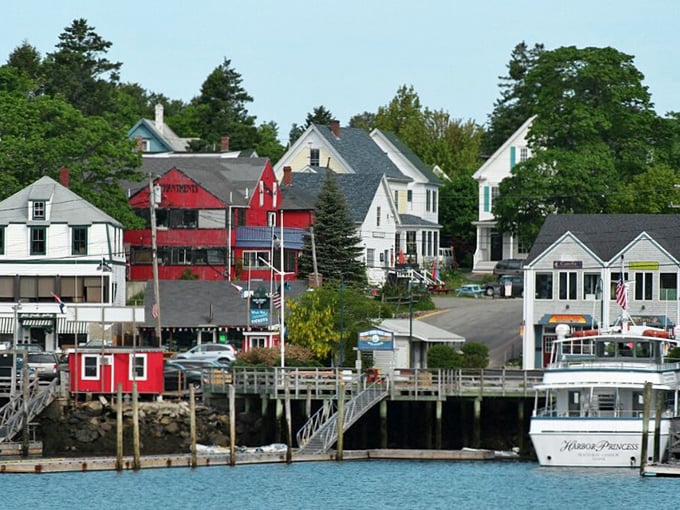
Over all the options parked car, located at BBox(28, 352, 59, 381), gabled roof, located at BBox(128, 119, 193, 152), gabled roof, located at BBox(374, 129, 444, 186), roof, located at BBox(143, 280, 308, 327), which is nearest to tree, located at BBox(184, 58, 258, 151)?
gabled roof, located at BBox(128, 119, 193, 152)

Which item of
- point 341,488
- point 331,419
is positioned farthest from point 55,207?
point 341,488

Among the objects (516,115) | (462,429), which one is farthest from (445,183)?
(462,429)

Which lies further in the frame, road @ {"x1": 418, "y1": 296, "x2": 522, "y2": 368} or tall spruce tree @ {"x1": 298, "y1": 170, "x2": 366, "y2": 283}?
tall spruce tree @ {"x1": 298, "y1": 170, "x2": 366, "y2": 283}

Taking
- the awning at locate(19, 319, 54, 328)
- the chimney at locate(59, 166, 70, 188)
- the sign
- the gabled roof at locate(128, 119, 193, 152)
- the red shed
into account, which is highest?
the gabled roof at locate(128, 119, 193, 152)

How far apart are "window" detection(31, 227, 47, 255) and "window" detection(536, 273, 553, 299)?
25.6m

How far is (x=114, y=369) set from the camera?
277 ft

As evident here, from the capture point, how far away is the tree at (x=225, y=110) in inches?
6471

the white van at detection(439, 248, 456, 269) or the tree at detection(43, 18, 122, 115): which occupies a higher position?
the tree at detection(43, 18, 122, 115)

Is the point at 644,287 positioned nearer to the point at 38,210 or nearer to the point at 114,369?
the point at 114,369

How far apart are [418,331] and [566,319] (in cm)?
851

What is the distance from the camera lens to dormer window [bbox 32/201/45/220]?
106 meters

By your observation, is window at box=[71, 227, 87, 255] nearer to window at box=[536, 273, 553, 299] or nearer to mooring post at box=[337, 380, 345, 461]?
window at box=[536, 273, 553, 299]

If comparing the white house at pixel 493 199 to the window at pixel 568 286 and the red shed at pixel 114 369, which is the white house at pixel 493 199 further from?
the red shed at pixel 114 369

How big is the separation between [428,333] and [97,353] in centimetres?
1728
